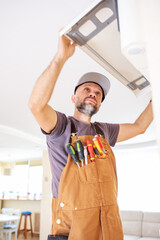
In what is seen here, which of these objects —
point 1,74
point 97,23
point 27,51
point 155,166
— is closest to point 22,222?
point 155,166

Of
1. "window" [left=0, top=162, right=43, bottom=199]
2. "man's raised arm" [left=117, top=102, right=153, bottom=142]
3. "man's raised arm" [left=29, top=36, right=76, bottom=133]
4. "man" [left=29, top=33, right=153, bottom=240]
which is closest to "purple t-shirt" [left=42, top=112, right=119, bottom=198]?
"man" [left=29, top=33, right=153, bottom=240]

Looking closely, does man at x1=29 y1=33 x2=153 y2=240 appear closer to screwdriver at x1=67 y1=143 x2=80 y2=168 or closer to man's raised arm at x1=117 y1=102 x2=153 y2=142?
screwdriver at x1=67 y1=143 x2=80 y2=168

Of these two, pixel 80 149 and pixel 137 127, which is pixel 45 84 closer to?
pixel 80 149

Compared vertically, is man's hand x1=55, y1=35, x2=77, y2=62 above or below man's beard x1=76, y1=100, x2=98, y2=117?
above

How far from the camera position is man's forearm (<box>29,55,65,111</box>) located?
Answer: 82 cm

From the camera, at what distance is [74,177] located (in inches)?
37.7

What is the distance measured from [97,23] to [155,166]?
5.70 metres

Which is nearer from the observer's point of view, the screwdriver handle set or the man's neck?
the screwdriver handle set

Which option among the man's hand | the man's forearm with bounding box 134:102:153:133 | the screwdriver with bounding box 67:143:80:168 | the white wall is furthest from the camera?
the white wall

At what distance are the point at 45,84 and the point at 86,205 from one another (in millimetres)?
514

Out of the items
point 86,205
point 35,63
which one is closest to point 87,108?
point 86,205

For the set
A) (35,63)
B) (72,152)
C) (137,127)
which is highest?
(35,63)

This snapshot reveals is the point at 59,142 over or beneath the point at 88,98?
beneath

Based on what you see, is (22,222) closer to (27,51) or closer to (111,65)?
(27,51)
